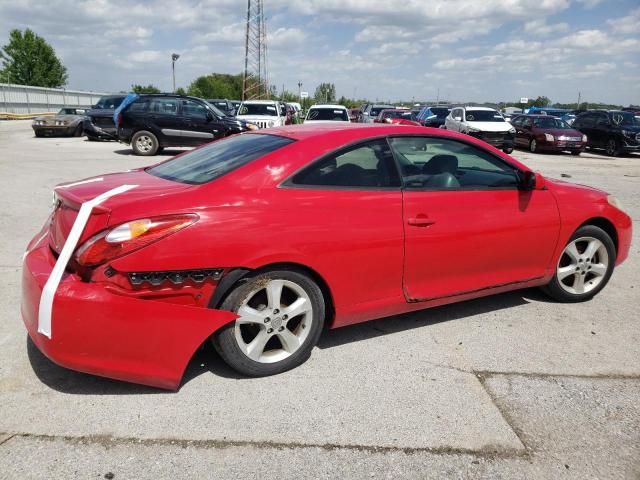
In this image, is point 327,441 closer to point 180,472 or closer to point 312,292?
point 180,472

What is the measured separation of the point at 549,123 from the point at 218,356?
21671 mm

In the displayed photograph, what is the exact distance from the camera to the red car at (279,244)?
108 inches

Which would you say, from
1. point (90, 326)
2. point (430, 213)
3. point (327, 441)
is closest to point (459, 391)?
point (327, 441)

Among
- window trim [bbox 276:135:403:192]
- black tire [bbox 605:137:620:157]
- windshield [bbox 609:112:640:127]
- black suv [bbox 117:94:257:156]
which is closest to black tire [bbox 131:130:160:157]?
black suv [bbox 117:94:257:156]

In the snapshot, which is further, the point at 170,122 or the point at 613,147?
the point at 613,147

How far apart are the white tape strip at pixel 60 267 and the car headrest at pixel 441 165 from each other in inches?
87.9

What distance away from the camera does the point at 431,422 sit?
278cm

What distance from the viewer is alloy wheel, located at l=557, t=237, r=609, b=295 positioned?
4395 mm

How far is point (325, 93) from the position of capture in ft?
291

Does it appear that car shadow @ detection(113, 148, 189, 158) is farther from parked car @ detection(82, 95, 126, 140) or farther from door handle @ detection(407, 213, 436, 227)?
door handle @ detection(407, 213, 436, 227)

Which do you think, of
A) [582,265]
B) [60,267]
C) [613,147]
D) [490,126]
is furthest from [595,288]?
[613,147]

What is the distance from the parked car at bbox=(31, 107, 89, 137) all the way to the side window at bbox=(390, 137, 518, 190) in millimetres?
21467

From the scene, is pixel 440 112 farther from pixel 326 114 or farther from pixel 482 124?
pixel 326 114

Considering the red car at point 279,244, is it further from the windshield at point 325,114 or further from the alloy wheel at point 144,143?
the windshield at point 325,114
